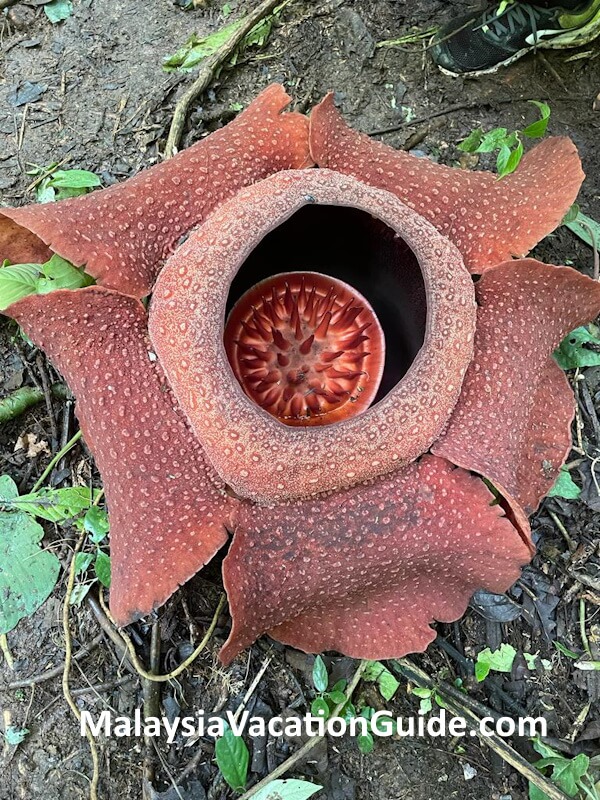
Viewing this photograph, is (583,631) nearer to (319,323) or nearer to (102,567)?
(319,323)

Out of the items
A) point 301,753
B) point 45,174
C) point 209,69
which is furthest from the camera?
point 209,69

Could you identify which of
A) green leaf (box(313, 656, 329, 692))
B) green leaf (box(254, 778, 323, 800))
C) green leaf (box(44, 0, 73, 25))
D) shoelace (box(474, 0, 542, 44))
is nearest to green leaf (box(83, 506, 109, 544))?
green leaf (box(313, 656, 329, 692))

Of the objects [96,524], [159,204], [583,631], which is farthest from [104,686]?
[583,631]

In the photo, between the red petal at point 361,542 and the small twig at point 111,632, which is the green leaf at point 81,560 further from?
the red petal at point 361,542

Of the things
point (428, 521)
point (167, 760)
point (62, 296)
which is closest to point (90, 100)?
point (62, 296)

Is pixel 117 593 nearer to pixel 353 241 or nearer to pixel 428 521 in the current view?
pixel 428 521

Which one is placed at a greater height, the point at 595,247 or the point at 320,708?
the point at 595,247

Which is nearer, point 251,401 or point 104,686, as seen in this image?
point 251,401
